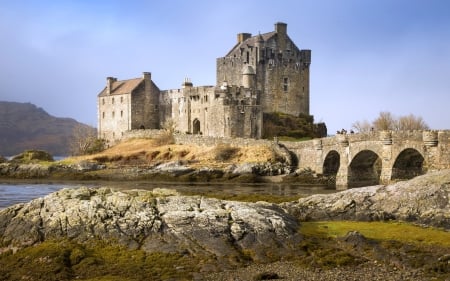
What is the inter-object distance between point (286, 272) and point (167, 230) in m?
5.11

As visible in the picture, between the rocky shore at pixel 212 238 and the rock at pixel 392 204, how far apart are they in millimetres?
1229

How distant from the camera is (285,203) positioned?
3316 cm

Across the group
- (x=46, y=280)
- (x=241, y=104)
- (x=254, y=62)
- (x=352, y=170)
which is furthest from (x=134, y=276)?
(x=254, y=62)

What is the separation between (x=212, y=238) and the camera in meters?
23.9

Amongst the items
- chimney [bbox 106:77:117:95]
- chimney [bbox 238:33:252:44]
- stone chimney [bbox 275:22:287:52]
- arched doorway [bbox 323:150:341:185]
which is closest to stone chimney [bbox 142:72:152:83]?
chimney [bbox 106:77:117:95]

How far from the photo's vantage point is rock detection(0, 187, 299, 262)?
77.8 feet

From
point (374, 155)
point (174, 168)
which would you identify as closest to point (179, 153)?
point (174, 168)

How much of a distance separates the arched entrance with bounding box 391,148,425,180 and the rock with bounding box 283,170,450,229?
56.3ft

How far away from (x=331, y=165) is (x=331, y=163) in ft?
0.62

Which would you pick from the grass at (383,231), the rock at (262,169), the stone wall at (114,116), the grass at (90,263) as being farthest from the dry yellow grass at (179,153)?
the grass at (90,263)

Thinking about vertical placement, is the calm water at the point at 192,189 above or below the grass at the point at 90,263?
above

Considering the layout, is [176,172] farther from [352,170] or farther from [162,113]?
[162,113]

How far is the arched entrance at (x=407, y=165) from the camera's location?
49.5 meters

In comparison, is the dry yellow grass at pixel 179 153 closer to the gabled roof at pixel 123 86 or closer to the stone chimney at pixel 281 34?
the gabled roof at pixel 123 86
